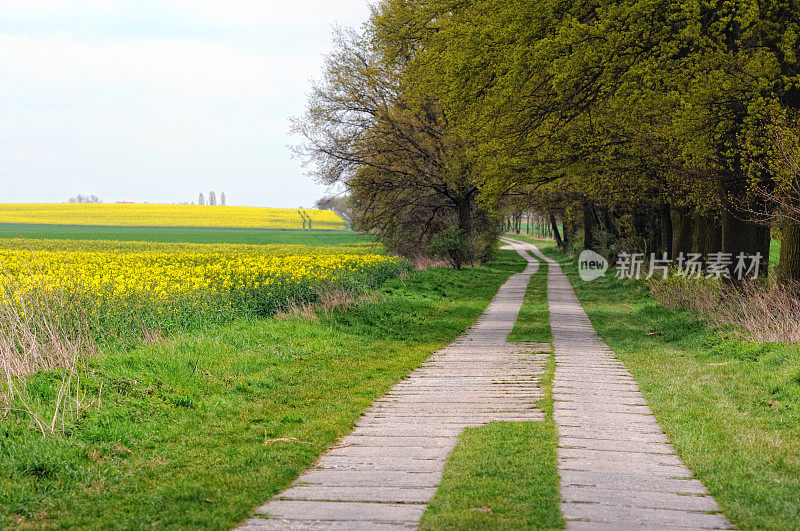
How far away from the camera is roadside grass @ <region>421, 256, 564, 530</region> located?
17.1 ft

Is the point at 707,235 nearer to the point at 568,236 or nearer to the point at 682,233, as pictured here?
the point at 682,233

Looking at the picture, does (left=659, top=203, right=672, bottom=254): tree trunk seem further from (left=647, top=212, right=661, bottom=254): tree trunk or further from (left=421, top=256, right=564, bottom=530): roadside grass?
(left=421, top=256, right=564, bottom=530): roadside grass

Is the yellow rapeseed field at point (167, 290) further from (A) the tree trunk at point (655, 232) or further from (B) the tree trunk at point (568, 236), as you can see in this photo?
(B) the tree trunk at point (568, 236)

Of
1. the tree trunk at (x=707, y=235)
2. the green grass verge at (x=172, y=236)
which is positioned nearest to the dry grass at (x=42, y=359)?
the tree trunk at (x=707, y=235)

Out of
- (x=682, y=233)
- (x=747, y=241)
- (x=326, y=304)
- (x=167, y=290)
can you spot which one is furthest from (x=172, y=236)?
(x=747, y=241)

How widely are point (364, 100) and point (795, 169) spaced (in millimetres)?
23270

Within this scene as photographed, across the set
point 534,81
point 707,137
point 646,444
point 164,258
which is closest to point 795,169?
point 707,137

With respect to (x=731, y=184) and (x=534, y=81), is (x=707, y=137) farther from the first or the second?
(x=534, y=81)

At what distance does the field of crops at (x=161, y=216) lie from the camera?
116 meters

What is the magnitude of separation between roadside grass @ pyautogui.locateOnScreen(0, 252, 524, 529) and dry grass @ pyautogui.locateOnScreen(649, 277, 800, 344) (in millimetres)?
6065

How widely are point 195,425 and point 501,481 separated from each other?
3.64 m

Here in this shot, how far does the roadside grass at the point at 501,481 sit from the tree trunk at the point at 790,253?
9.36 metres

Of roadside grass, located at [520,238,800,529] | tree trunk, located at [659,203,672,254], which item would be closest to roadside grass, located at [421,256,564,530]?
roadside grass, located at [520,238,800,529]

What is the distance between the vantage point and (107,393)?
28.6 feet
